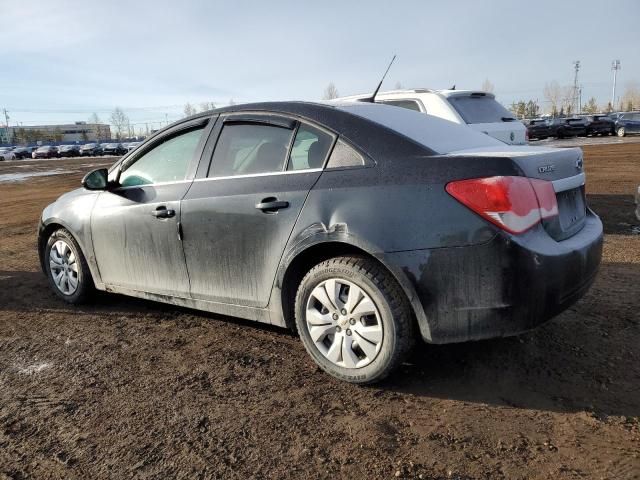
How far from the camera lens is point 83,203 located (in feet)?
14.3

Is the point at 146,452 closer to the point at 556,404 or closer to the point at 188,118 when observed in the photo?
the point at 556,404

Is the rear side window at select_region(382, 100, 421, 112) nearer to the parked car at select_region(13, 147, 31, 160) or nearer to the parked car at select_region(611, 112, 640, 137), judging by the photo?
the parked car at select_region(611, 112, 640, 137)

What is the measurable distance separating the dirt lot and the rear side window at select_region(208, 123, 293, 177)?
1.20m

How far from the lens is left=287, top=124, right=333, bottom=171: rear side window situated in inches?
118

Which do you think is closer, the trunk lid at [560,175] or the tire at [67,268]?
the trunk lid at [560,175]

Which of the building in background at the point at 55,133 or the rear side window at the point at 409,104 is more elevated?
the building in background at the point at 55,133

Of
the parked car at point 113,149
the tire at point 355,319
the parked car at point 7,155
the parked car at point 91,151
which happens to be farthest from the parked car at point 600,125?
the parked car at point 7,155

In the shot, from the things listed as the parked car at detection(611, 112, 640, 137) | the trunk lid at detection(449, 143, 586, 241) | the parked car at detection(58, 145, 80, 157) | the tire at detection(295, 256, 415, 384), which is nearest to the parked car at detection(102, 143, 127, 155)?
the parked car at detection(58, 145, 80, 157)

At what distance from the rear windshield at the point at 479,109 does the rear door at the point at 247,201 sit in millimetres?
4012

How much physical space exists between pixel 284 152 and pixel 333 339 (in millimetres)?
1183

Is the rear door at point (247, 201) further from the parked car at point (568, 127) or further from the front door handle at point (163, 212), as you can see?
the parked car at point (568, 127)

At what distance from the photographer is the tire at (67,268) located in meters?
4.39

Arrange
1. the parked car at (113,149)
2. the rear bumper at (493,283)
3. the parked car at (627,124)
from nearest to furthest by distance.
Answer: the rear bumper at (493,283) < the parked car at (627,124) < the parked car at (113,149)

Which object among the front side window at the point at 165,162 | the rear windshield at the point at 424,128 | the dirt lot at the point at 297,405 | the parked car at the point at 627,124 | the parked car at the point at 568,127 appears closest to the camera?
the dirt lot at the point at 297,405
